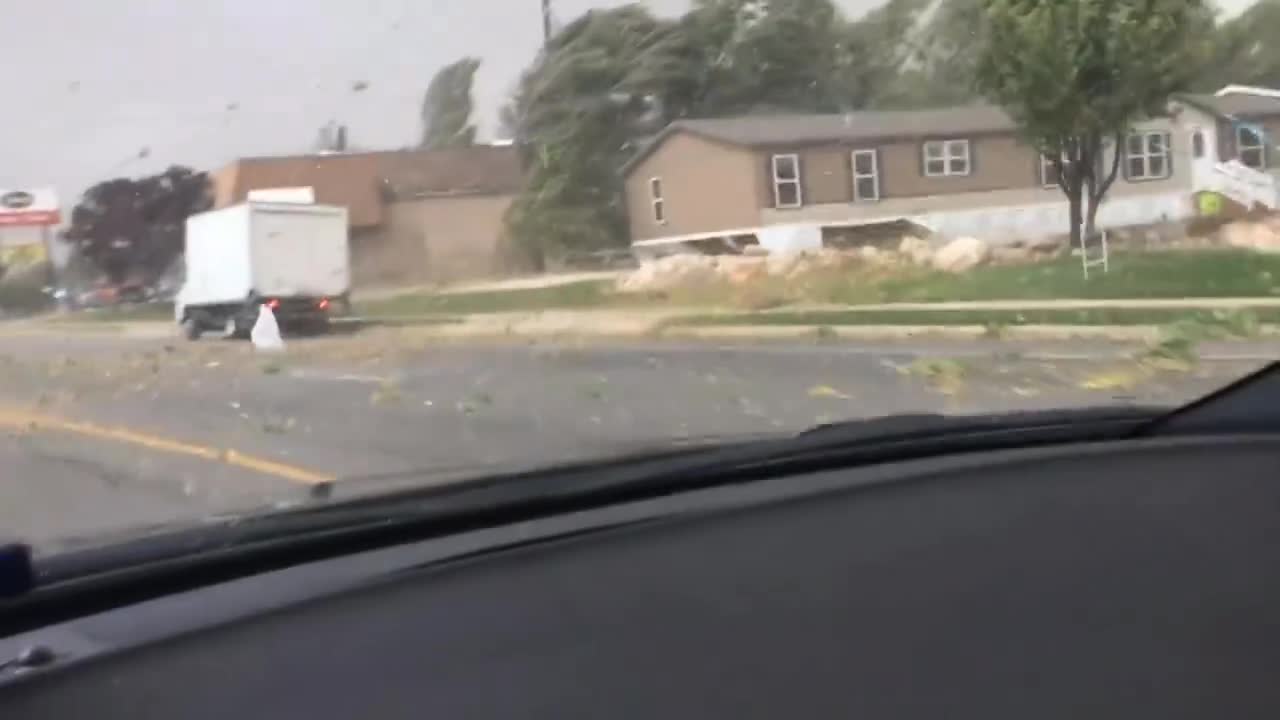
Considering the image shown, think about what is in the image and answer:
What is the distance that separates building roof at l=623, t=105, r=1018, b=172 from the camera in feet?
16.5

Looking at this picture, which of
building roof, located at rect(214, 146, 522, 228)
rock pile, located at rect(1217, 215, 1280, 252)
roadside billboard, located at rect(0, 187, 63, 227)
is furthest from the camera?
rock pile, located at rect(1217, 215, 1280, 252)

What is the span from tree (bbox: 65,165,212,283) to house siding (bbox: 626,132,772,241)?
148 cm

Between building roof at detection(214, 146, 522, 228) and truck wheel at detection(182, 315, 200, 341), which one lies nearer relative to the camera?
building roof at detection(214, 146, 522, 228)

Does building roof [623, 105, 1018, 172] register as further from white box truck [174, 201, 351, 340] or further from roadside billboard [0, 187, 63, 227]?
roadside billboard [0, 187, 63, 227]

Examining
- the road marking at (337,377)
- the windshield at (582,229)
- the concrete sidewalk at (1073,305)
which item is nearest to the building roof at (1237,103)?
the windshield at (582,229)

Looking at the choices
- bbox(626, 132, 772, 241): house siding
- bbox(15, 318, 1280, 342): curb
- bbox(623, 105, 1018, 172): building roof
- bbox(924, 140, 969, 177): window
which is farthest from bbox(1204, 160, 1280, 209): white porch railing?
bbox(626, 132, 772, 241): house siding

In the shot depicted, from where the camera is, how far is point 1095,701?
2170 mm

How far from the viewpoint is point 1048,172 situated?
18.6ft

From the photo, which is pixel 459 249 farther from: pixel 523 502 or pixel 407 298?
pixel 523 502

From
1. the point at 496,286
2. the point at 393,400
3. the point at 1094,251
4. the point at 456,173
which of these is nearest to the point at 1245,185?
the point at 1094,251

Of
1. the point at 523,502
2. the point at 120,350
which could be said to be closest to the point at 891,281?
the point at 120,350

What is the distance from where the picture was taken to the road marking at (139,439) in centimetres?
382

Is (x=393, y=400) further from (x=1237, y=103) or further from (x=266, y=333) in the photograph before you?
(x=1237, y=103)

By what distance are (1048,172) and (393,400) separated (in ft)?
8.55
